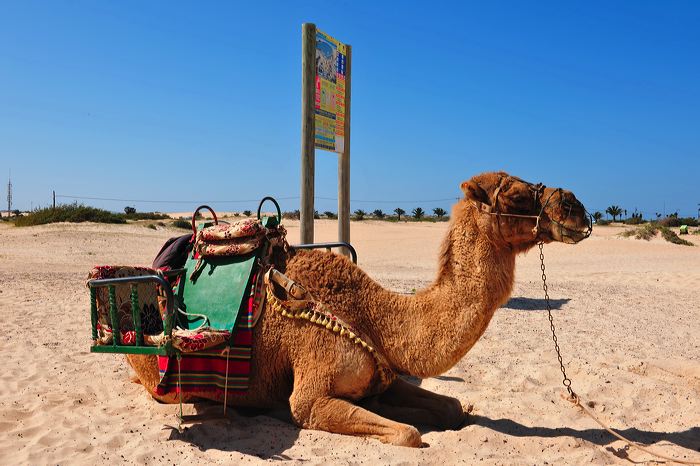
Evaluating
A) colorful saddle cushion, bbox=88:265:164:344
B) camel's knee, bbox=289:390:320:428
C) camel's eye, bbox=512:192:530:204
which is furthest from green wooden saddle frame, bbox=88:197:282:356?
camel's eye, bbox=512:192:530:204

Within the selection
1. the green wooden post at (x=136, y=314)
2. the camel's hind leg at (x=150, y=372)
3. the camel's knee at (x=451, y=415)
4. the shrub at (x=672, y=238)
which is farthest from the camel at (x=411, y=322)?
the shrub at (x=672, y=238)

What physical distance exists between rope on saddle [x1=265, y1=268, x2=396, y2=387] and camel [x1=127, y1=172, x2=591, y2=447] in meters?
0.03

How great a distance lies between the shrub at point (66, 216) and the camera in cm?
2959

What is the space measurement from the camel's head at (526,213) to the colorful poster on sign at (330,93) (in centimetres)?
455

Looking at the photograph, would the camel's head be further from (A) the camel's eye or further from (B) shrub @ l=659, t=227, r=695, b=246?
(B) shrub @ l=659, t=227, r=695, b=246

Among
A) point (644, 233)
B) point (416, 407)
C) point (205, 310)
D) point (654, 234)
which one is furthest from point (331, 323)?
point (654, 234)

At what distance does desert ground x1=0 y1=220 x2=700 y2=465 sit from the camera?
405 cm

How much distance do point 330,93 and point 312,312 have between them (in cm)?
518

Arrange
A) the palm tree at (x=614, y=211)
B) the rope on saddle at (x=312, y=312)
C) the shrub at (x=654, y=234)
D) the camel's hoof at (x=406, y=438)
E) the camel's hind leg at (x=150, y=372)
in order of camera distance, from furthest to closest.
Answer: the palm tree at (x=614, y=211) → the shrub at (x=654, y=234) → the camel's hind leg at (x=150, y=372) → the rope on saddle at (x=312, y=312) → the camel's hoof at (x=406, y=438)

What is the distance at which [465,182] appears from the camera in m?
4.22

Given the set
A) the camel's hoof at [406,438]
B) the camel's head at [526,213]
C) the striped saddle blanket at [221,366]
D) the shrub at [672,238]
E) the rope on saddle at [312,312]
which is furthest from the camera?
the shrub at [672,238]

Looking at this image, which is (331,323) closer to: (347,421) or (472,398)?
(347,421)

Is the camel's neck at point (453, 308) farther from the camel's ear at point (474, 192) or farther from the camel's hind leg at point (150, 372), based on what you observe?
the camel's hind leg at point (150, 372)

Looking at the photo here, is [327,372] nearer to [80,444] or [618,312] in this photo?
[80,444]
